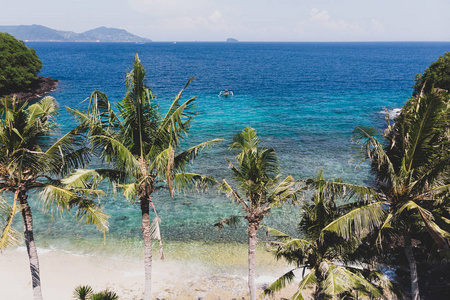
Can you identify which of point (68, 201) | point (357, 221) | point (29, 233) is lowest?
point (29, 233)

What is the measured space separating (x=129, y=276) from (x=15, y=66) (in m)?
57.5

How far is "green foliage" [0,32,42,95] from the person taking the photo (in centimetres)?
5506

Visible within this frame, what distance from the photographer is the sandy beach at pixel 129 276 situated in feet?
50.9

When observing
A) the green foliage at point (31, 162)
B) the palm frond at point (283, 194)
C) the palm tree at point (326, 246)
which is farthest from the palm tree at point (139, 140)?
the palm tree at point (326, 246)

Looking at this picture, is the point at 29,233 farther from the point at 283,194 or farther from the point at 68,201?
the point at 283,194

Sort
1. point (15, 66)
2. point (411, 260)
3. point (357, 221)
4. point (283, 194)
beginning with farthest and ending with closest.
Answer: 1. point (15, 66)
2. point (411, 260)
3. point (283, 194)
4. point (357, 221)

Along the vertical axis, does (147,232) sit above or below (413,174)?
below

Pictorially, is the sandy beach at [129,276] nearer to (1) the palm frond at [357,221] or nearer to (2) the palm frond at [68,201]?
(1) the palm frond at [357,221]

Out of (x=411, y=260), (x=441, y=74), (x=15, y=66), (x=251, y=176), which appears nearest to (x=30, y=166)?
(x=251, y=176)

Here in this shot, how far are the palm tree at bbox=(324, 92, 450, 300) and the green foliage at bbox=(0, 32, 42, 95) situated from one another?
5991 centimetres

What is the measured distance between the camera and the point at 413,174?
34.8 feet

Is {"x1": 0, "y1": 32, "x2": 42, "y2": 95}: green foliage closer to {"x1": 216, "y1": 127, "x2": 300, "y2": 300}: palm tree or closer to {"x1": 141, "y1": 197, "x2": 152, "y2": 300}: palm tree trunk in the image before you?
{"x1": 141, "y1": 197, "x2": 152, "y2": 300}: palm tree trunk

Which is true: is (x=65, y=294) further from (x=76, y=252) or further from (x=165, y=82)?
(x=165, y=82)

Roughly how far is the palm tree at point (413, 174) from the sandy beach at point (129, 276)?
731 centimetres
